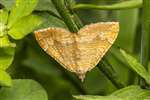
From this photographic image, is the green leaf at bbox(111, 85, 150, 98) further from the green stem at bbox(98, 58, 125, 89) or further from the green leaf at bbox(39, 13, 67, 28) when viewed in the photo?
the green leaf at bbox(39, 13, 67, 28)

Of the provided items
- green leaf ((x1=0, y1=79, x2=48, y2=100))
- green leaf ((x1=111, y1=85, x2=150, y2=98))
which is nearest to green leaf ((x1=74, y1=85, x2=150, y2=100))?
green leaf ((x1=111, y1=85, x2=150, y2=98))

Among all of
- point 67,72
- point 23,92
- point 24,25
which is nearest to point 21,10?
point 24,25

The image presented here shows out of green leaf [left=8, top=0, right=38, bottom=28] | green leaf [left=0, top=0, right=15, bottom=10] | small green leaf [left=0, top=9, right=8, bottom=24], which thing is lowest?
green leaf [left=0, top=0, right=15, bottom=10]

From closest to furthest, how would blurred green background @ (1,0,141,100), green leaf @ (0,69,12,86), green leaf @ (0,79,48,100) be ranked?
green leaf @ (0,69,12,86) → green leaf @ (0,79,48,100) → blurred green background @ (1,0,141,100)

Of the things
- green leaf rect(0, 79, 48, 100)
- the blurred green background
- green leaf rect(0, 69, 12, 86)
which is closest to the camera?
green leaf rect(0, 69, 12, 86)

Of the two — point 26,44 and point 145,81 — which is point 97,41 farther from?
point 26,44

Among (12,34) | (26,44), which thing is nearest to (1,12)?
(12,34)

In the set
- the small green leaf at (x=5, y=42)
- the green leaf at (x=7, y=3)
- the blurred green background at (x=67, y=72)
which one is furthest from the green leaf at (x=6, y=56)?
the blurred green background at (x=67, y=72)
